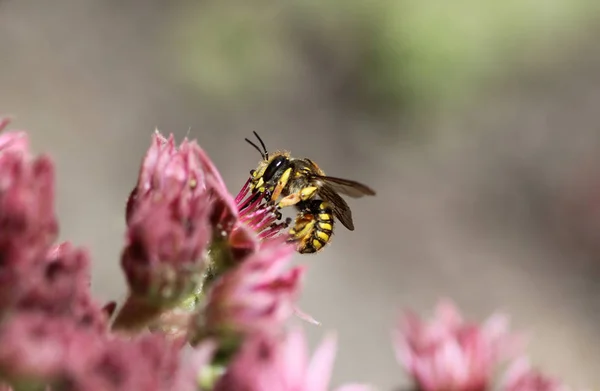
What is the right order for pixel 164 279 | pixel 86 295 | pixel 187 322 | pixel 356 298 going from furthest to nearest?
1. pixel 356 298
2. pixel 187 322
3. pixel 164 279
4. pixel 86 295

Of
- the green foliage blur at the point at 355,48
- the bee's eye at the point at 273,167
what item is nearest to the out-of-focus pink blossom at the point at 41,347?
the bee's eye at the point at 273,167

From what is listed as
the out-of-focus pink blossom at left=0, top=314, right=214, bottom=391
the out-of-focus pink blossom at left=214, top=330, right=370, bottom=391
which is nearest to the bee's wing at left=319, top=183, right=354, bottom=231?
the out-of-focus pink blossom at left=214, top=330, right=370, bottom=391

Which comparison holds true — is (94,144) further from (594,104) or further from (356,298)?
(594,104)

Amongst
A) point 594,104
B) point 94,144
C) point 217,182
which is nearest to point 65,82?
point 94,144

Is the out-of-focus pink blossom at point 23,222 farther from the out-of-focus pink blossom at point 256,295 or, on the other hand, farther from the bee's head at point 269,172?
the bee's head at point 269,172

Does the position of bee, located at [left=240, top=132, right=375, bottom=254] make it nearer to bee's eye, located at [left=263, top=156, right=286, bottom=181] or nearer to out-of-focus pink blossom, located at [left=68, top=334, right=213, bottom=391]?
bee's eye, located at [left=263, top=156, right=286, bottom=181]
